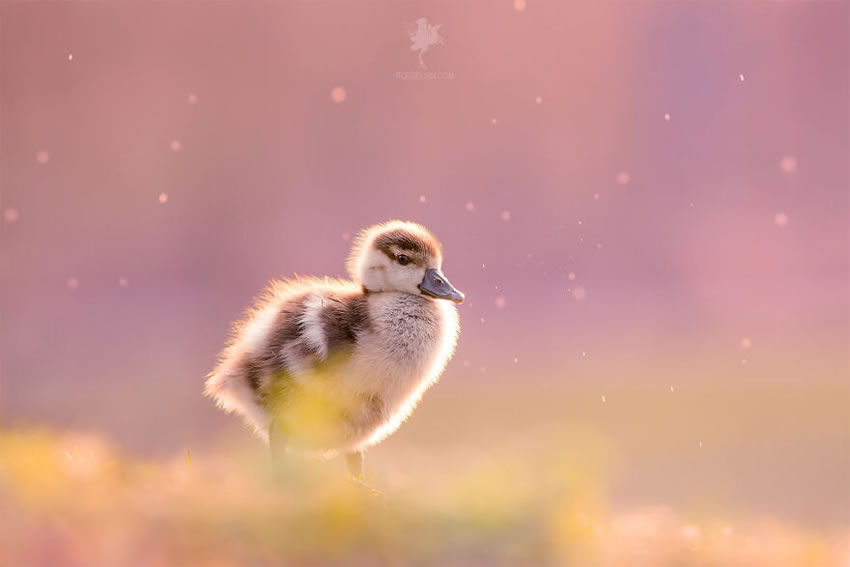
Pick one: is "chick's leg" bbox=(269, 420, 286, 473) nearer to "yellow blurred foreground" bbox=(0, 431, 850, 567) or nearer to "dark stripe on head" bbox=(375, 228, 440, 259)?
"yellow blurred foreground" bbox=(0, 431, 850, 567)

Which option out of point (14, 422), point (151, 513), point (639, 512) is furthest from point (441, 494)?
point (14, 422)

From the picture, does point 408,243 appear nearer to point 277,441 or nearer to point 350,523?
point 277,441

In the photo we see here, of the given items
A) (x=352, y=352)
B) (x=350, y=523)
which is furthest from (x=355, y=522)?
(x=352, y=352)

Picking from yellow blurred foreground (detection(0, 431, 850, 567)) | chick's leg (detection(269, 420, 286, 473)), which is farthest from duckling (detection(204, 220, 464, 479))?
yellow blurred foreground (detection(0, 431, 850, 567))

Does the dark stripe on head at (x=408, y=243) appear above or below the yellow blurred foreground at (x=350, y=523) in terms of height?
above

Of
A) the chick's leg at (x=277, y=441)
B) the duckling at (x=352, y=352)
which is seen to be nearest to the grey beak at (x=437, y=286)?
the duckling at (x=352, y=352)

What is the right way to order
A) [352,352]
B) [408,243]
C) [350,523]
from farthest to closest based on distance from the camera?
1. [408,243]
2. [352,352]
3. [350,523]

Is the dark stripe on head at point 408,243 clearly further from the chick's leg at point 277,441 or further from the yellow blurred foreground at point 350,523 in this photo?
the yellow blurred foreground at point 350,523
